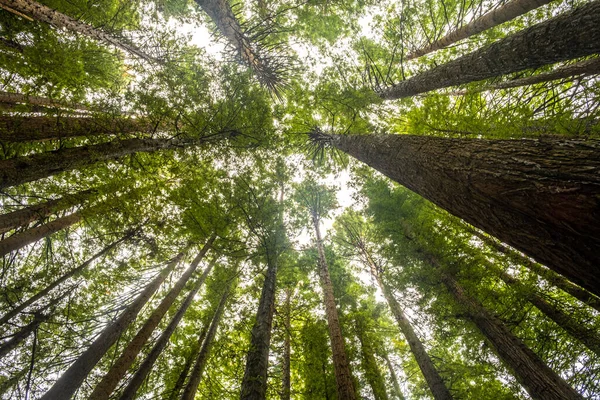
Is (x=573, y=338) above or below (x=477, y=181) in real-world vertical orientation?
above

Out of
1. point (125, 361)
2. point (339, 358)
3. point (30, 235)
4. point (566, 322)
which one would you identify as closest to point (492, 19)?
point (566, 322)

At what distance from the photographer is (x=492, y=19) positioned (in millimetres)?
5691

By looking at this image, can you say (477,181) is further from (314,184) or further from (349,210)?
(349,210)

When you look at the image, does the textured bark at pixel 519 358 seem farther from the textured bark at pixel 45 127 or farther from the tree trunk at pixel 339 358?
the textured bark at pixel 45 127


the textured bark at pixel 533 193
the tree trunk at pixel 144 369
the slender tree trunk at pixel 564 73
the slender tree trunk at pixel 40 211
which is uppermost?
the slender tree trunk at pixel 40 211

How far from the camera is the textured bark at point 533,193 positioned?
4.09 feet

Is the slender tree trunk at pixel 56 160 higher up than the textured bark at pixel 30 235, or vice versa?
the textured bark at pixel 30 235

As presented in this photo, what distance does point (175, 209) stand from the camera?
6.97 meters

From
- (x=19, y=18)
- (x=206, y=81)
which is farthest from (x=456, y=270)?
(x=19, y=18)

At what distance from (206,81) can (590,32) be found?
727 cm

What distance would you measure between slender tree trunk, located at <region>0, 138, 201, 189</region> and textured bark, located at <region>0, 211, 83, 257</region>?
7.65ft

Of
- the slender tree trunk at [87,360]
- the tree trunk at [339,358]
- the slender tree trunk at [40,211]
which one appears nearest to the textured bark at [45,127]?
the slender tree trunk at [40,211]

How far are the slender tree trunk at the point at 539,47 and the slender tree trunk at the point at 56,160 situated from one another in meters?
7.33

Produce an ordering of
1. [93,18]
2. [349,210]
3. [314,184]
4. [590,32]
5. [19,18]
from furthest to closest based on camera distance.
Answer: [349,210] < [314,184] < [93,18] < [19,18] < [590,32]
